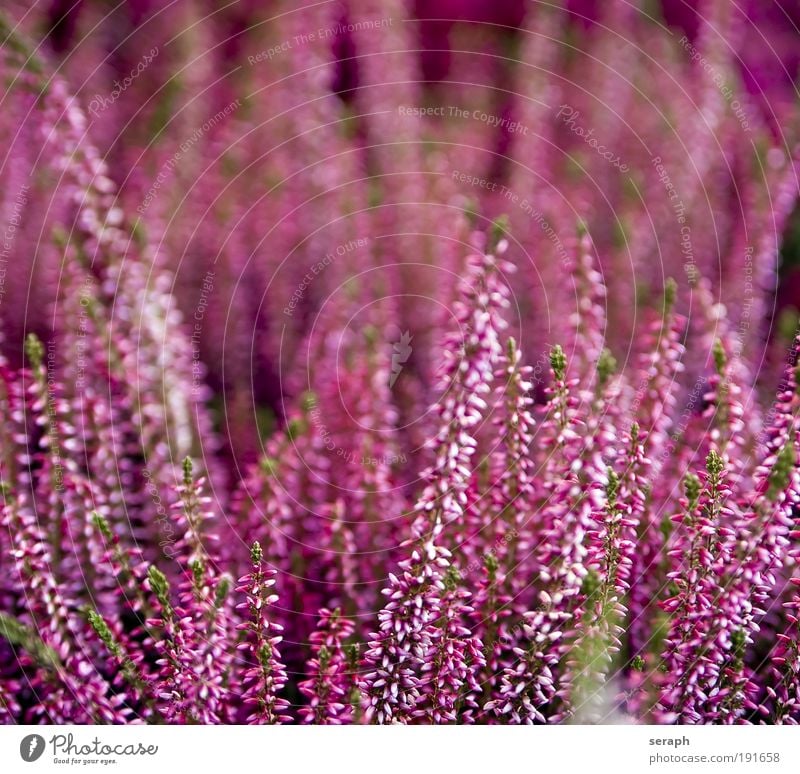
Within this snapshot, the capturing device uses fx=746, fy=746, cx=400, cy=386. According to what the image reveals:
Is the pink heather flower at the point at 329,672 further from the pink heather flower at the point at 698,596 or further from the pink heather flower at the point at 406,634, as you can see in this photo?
the pink heather flower at the point at 698,596

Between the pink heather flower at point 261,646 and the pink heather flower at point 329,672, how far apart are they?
0.03 metres

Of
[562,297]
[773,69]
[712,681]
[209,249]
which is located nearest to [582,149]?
[562,297]

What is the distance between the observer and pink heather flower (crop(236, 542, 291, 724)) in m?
0.67

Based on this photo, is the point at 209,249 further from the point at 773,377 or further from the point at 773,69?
the point at 773,69

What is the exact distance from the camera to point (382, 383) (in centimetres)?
68

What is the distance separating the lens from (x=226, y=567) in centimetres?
73

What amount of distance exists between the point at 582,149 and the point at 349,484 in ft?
1.78
